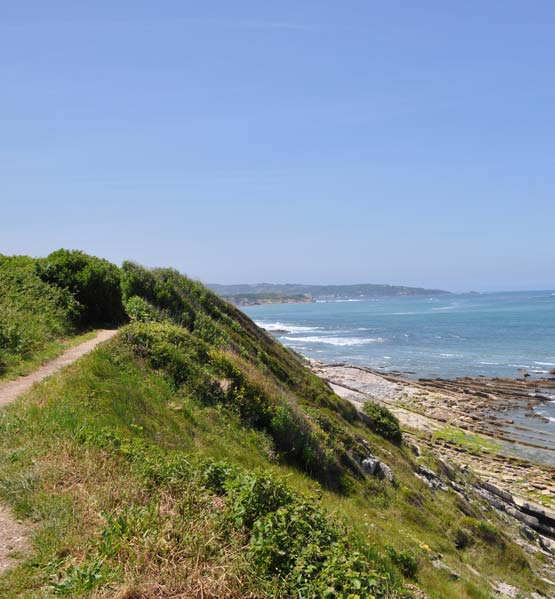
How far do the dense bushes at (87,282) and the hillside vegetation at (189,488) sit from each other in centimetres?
7

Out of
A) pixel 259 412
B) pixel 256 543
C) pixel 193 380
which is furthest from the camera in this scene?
pixel 259 412

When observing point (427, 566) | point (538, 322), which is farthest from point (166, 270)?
point (538, 322)

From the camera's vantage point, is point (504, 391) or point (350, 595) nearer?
point (350, 595)

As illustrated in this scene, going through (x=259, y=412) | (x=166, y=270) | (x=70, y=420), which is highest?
(x=166, y=270)

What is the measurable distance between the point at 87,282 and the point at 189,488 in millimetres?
15045

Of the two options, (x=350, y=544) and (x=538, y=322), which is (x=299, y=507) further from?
(x=538, y=322)

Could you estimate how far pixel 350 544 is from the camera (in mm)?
6191

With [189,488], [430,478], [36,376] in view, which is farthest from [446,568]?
[36,376]

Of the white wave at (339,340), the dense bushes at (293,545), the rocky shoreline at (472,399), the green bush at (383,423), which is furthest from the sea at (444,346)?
the dense bushes at (293,545)

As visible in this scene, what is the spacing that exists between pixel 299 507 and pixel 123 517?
239 centimetres

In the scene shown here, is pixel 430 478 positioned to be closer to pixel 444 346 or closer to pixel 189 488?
pixel 189 488

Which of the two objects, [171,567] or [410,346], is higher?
[171,567]

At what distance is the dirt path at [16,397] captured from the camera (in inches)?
186

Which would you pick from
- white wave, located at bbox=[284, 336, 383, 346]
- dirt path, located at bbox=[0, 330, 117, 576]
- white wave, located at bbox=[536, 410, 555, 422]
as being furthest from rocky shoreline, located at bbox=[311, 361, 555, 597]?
white wave, located at bbox=[284, 336, 383, 346]
